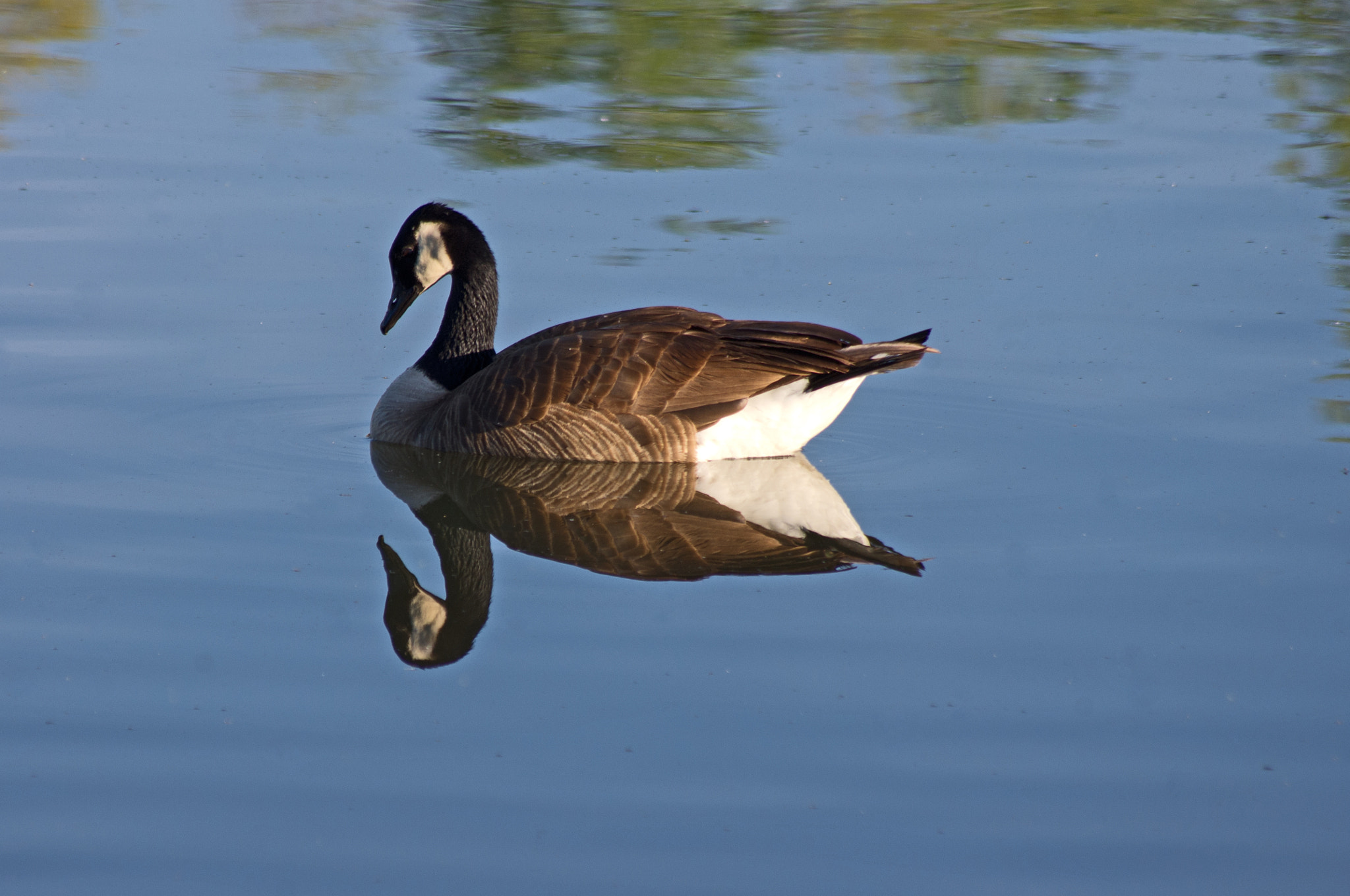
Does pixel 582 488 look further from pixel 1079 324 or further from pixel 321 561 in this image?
pixel 1079 324

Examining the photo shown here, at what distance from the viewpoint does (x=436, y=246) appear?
27.9 ft

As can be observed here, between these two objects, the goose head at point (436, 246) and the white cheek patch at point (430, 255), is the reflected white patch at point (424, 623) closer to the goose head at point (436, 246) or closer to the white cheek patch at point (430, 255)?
the goose head at point (436, 246)

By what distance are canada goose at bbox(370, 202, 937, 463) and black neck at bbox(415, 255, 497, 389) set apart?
497 millimetres

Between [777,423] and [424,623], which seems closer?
[424,623]

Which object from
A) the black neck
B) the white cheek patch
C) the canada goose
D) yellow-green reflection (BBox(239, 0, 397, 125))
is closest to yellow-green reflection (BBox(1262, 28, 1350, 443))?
the canada goose

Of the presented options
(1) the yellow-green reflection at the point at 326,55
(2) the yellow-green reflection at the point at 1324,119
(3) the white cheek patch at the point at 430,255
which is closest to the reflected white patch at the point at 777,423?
(3) the white cheek patch at the point at 430,255

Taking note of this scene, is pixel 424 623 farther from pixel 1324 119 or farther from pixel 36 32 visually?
pixel 36 32

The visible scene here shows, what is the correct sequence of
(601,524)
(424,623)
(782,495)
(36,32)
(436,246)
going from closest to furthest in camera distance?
(424,623) → (601,524) → (782,495) → (436,246) → (36,32)

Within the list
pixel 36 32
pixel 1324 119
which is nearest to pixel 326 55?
pixel 36 32

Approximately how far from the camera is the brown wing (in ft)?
25.2

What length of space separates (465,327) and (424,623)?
9.82 ft

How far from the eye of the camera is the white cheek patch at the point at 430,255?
27.7ft

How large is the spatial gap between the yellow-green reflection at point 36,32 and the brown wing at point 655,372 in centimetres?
767

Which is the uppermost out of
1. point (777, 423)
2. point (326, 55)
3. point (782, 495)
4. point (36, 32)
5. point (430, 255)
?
point (36, 32)
